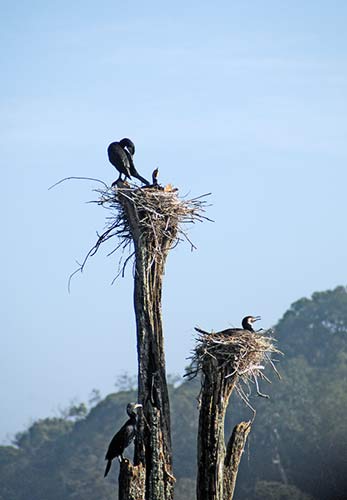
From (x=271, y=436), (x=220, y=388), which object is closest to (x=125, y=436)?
(x=220, y=388)

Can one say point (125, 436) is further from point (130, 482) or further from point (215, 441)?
point (130, 482)

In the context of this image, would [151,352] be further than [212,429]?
Yes

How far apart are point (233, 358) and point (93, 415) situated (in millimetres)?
55668

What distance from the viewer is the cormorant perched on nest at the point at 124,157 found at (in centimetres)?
1748

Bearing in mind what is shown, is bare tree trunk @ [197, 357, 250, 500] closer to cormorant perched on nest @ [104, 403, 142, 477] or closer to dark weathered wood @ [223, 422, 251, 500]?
dark weathered wood @ [223, 422, 251, 500]

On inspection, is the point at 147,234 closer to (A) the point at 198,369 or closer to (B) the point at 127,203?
(B) the point at 127,203

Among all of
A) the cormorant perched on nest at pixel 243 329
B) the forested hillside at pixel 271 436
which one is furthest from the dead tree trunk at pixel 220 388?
the forested hillside at pixel 271 436

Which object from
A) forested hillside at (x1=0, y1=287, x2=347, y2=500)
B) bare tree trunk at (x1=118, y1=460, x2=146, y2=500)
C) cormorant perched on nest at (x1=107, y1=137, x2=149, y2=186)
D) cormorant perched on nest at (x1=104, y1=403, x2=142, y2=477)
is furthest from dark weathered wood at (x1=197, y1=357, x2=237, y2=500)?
forested hillside at (x1=0, y1=287, x2=347, y2=500)

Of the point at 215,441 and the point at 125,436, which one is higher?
the point at 125,436

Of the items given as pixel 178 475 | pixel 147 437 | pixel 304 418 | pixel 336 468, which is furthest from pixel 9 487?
pixel 147 437

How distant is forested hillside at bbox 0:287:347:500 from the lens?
2121 inches

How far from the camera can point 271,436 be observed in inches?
2286

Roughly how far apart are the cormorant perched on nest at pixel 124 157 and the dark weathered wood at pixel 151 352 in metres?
0.96

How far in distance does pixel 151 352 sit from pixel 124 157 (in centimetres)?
283
